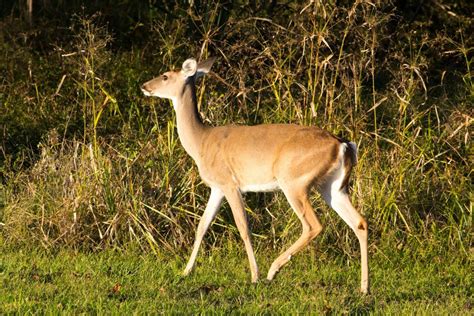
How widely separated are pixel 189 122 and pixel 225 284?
1.64 metres

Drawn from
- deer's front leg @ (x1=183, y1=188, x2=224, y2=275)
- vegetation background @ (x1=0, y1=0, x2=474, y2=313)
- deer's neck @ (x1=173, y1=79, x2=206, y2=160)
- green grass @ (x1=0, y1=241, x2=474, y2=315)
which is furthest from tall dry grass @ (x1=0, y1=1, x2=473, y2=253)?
deer's neck @ (x1=173, y1=79, x2=206, y2=160)

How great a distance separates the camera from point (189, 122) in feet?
27.8

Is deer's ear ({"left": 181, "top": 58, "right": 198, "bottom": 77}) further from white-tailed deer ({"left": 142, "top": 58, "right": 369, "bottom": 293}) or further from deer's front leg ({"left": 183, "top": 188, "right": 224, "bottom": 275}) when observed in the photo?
deer's front leg ({"left": 183, "top": 188, "right": 224, "bottom": 275})

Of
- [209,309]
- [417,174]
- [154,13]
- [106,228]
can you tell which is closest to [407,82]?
[417,174]

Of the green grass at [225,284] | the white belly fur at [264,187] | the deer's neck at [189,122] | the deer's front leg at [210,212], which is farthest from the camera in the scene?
the deer's neck at [189,122]

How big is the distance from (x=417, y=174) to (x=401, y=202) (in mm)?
376

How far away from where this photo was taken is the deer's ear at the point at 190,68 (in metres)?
8.59

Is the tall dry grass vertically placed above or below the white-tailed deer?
below

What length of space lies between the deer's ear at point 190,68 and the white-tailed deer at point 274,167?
0.08ft

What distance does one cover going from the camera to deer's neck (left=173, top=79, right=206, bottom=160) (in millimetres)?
8367

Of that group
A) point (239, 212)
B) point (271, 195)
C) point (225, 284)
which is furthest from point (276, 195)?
point (225, 284)

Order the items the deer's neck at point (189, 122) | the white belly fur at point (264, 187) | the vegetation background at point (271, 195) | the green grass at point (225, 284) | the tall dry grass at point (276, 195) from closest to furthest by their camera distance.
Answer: the green grass at point (225, 284) < the white belly fur at point (264, 187) < the vegetation background at point (271, 195) < the deer's neck at point (189, 122) < the tall dry grass at point (276, 195)

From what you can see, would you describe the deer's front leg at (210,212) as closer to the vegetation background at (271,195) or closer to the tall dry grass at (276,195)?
the vegetation background at (271,195)

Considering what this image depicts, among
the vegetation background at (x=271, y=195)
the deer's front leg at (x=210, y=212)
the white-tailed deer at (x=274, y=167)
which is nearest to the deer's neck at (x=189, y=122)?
the white-tailed deer at (x=274, y=167)
